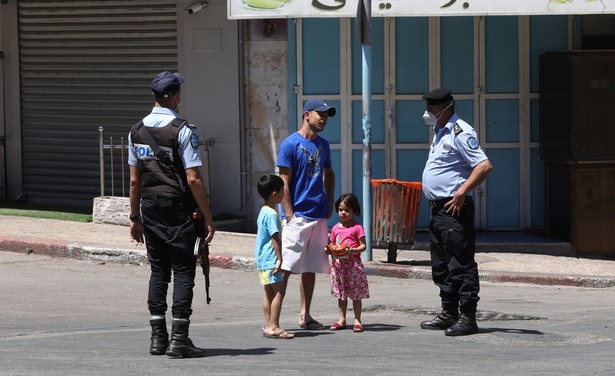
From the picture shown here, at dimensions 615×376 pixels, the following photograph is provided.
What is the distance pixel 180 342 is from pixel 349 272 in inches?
74.3

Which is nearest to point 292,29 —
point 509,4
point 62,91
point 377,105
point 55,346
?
point 377,105

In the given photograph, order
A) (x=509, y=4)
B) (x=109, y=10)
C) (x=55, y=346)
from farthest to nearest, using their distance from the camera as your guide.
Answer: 1. (x=109, y=10)
2. (x=509, y=4)
3. (x=55, y=346)

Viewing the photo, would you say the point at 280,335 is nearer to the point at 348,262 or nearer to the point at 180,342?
the point at 348,262

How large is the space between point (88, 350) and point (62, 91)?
32.9 ft

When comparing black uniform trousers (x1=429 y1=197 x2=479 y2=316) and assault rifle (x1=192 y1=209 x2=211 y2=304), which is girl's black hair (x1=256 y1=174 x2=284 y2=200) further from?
black uniform trousers (x1=429 y1=197 x2=479 y2=316)

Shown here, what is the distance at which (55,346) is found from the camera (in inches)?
352

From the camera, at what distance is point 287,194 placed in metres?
9.75

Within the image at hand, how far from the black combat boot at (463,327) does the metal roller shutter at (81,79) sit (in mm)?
8467

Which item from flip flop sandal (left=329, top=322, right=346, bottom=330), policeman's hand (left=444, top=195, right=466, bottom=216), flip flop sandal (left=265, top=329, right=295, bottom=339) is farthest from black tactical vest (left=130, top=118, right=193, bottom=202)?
policeman's hand (left=444, top=195, right=466, bottom=216)

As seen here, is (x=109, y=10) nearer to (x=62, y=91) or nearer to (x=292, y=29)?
(x=62, y=91)

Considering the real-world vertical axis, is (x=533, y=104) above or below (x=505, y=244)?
above

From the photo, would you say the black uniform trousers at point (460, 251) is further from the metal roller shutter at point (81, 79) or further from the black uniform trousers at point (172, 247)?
the metal roller shutter at point (81, 79)

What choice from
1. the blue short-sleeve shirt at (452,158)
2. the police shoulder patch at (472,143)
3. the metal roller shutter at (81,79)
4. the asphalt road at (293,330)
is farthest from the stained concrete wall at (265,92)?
the police shoulder patch at (472,143)

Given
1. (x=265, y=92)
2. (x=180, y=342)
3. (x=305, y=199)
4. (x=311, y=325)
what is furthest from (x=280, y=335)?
(x=265, y=92)
